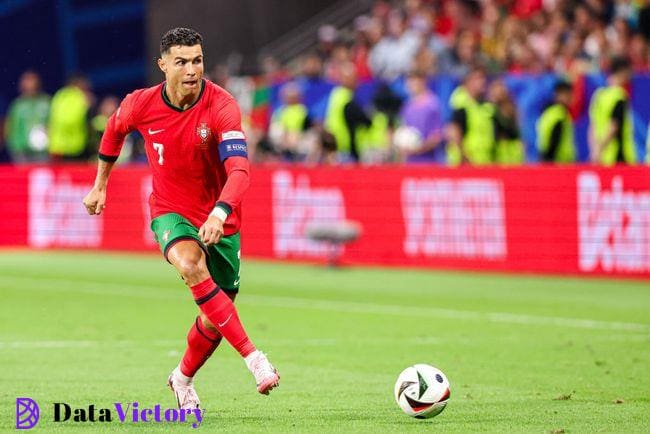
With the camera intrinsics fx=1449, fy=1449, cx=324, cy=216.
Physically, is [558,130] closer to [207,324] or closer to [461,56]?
[461,56]

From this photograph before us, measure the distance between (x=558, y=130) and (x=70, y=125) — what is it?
1018 cm

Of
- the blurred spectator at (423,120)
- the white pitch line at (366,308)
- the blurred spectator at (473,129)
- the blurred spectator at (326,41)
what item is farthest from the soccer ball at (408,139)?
the white pitch line at (366,308)

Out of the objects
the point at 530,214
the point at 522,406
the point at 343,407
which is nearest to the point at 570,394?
the point at 522,406

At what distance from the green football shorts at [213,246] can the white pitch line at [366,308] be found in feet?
18.7

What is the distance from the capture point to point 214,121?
8.33 metres

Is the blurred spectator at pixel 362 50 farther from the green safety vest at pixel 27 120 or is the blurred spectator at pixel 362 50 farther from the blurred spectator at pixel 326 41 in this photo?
the green safety vest at pixel 27 120

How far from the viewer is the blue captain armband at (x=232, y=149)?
8.18 m

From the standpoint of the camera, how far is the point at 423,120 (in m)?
21.9

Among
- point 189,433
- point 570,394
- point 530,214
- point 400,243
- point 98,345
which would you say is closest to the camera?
point 189,433

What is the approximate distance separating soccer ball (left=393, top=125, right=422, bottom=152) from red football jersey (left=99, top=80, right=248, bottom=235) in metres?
13.4

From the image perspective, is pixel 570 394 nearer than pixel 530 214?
Answer: Yes

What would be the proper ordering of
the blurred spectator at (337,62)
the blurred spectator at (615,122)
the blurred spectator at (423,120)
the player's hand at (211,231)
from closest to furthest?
the player's hand at (211,231) → the blurred spectator at (615,122) → the blurred spectator at (423,120) → the blurred spectator at (337,62)

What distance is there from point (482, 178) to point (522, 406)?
33.7 feet

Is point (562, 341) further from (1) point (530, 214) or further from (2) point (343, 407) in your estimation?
(1) point (530, 214)
